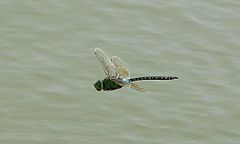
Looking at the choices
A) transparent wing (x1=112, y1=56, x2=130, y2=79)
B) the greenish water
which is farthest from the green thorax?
the greenish water

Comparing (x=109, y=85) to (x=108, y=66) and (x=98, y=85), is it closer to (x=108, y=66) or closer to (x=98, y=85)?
(x=98, y=85)

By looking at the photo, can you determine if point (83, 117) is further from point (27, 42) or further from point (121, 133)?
point (27, 42)

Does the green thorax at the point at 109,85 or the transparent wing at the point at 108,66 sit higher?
the transparent wing at the point at 108,66

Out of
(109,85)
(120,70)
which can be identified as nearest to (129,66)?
(120,70)

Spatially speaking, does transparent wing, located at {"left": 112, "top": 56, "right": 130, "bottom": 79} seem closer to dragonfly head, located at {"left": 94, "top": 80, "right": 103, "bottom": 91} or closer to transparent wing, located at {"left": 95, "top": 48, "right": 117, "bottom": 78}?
transparent wing, located at {"left": 95, "top": 48, "right": 117, "bottom": 78}

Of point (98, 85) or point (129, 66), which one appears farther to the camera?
point (129, 66)

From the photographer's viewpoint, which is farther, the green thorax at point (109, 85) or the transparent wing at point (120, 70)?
the transparent wing at point (120, 70)

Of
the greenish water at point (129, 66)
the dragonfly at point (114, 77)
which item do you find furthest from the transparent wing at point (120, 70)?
the greenish water at point (129, 66)

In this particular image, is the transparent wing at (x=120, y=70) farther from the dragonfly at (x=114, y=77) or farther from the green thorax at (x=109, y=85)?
the green thorax at (x=109, y=85)
